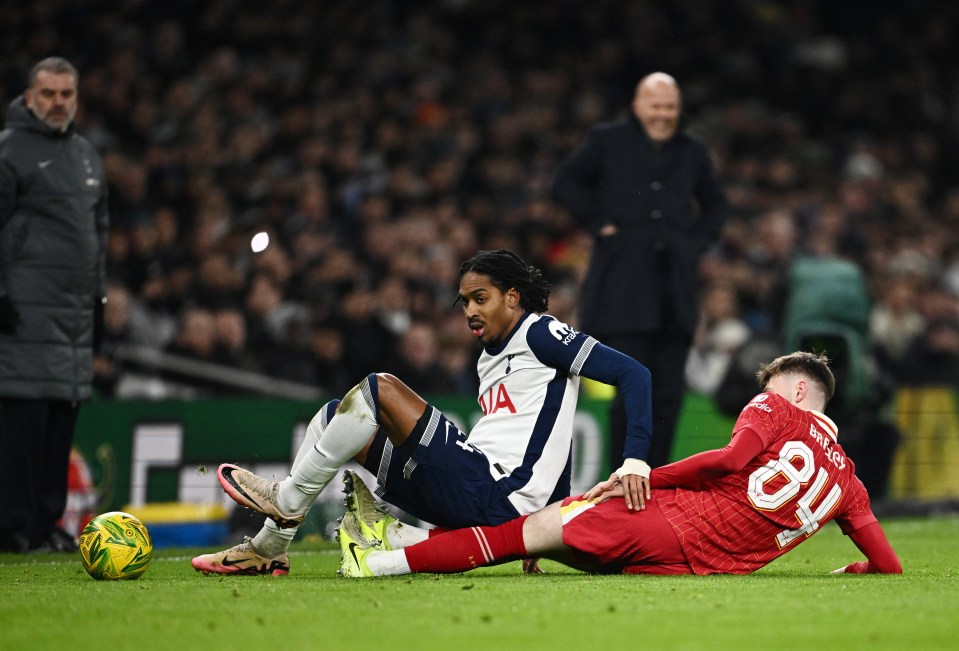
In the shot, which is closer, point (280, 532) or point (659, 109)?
point (280, 532)

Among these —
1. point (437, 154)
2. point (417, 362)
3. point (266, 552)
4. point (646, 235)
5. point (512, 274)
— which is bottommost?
point (266, 552)

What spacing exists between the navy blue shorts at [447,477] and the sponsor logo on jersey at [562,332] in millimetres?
513

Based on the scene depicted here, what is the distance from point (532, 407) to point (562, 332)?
303 mm

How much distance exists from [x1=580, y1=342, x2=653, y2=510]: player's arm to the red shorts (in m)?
0.07

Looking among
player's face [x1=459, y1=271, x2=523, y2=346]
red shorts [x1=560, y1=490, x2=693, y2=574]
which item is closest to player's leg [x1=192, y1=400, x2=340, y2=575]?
Result: player's face [x1=459, y1=271, x2=523, y2=346]

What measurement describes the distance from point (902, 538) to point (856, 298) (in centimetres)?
248

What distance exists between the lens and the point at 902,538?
801 centimetres

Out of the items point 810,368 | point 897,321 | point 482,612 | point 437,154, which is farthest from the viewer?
point 437,154

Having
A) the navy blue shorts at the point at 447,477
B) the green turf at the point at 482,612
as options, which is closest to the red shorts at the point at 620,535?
the green turf at the point at 482,612

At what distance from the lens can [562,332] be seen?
519cm

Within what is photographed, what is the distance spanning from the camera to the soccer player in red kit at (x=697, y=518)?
16.4 ft

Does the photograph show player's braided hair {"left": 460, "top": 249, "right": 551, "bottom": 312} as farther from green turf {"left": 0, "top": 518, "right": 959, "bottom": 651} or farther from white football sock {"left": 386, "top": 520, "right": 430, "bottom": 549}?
green turf {"left": 0, "top": 518, "right": 959, "bottom": 651}

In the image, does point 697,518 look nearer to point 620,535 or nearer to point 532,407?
point 620,535

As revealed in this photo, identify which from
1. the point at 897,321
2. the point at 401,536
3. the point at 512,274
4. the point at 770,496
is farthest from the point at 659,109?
the point at 897,321
